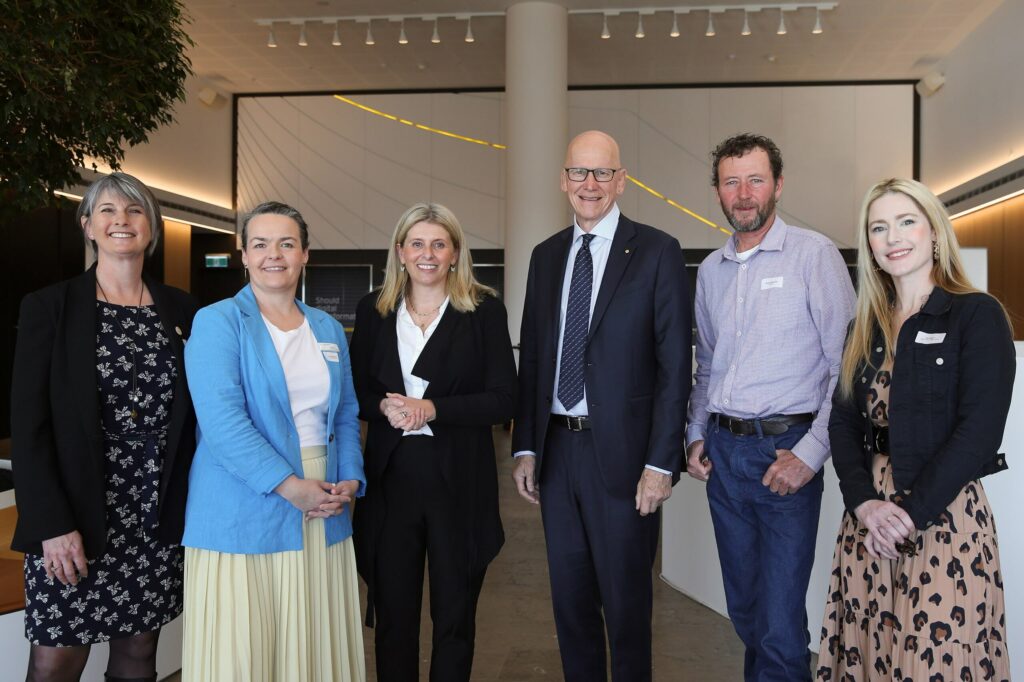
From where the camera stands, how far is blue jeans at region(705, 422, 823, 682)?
7.90 ft

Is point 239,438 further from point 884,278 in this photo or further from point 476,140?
point 476,140

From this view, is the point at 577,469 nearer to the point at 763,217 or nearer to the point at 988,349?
the point at 763,217

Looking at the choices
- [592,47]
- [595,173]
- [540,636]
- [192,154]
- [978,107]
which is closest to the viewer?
[595,173]

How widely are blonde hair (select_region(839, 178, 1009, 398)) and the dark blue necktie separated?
2.47 feet

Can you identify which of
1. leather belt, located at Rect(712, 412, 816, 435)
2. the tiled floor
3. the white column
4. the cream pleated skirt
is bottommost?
the tiled floor

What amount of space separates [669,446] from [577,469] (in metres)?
0.30

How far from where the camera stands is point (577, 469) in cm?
246

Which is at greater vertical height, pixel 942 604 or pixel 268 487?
pixel 268 487

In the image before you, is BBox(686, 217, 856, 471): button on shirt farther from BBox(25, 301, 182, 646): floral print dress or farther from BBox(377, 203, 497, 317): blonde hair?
BBox(25, 301, 182, 646): floral print dress

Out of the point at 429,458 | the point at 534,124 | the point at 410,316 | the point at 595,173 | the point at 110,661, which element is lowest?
the point at 110,661

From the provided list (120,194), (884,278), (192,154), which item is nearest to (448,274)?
(120,194)

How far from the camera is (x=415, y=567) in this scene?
2451 millimetres

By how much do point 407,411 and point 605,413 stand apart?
59 centimetres

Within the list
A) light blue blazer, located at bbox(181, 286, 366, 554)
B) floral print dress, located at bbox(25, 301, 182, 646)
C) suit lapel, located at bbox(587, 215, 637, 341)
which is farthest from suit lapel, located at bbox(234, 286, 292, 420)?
suit lapel, located at bbox(587, 215, 637, 341)
